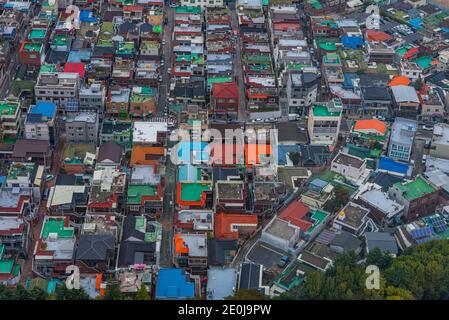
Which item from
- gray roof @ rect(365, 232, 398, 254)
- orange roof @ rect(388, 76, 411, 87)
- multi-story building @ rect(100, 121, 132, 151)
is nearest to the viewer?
gray roof @ rect(365, 232, 398, 254)

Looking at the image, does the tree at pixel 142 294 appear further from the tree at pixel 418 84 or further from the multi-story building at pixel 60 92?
the tree at pixel 418 84

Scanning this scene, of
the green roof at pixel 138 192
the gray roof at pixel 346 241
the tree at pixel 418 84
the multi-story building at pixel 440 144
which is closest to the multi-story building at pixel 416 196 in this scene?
the multi-story building at pixel 440 144

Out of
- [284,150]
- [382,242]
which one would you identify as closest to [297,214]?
[382,242]

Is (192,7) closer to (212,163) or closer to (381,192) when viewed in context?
(212,163)

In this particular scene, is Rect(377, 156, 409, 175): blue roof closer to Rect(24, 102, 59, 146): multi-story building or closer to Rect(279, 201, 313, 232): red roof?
Rect(279, 201, 313, 232): red roof

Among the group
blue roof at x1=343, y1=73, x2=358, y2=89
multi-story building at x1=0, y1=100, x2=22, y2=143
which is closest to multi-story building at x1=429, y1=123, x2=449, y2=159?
blue roof at x1=343, y1=73, x2=358, y2=89

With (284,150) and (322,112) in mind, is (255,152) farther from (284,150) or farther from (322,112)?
(322,112)

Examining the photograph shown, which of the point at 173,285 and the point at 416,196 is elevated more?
the point at 416,196
